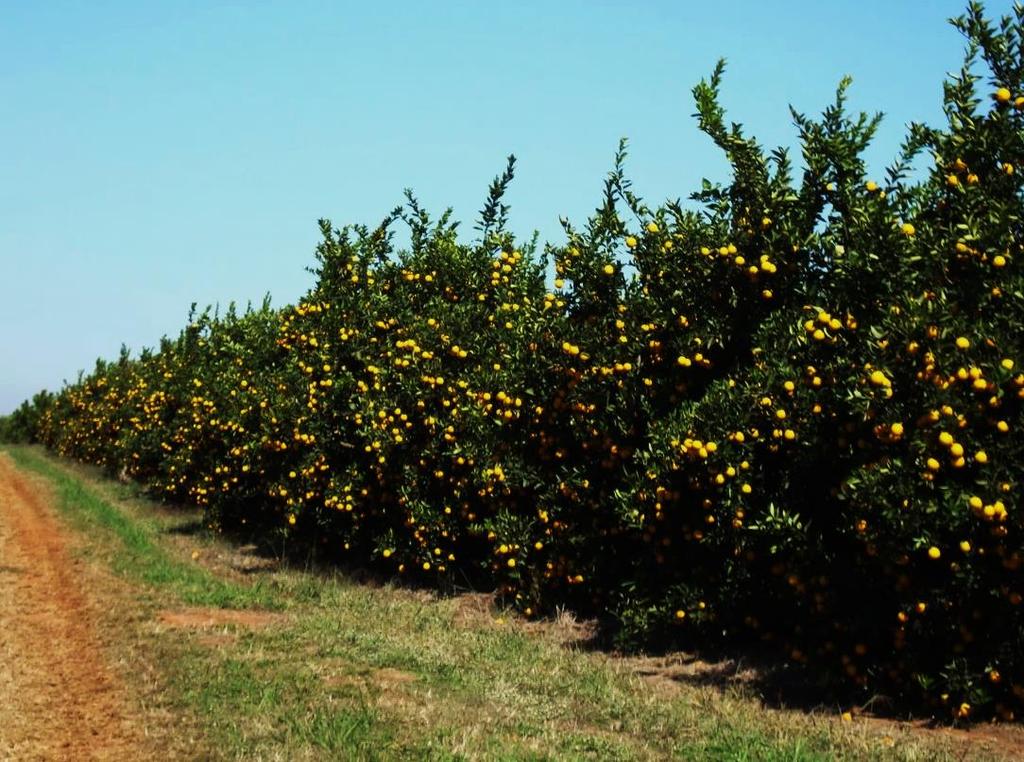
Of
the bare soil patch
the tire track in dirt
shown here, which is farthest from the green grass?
the tire track in dirt

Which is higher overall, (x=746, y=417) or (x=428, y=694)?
(x=746, y=417)

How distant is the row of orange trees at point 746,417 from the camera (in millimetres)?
7520

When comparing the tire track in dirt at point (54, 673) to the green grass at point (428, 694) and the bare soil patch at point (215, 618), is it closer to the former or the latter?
the green grass at point (428, 694)

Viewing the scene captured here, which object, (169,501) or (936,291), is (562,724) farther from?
(169,501)

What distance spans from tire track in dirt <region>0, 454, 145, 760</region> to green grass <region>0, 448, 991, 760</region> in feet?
1.31

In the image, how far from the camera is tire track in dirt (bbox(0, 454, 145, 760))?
286 inches

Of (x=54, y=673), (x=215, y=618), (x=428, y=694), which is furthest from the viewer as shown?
(x=215, y=618)

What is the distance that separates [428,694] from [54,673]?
124 inches

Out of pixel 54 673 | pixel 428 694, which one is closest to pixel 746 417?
pixel 428 694

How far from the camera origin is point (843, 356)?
8359 mm

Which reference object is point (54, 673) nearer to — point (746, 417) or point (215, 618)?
point (215, 618)

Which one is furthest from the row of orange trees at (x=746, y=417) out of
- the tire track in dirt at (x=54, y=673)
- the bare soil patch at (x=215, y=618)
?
the tire track in dirt at (x=54, y=673)

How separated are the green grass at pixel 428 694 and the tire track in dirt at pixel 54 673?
15.7 inches

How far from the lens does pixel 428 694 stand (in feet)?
27.9
